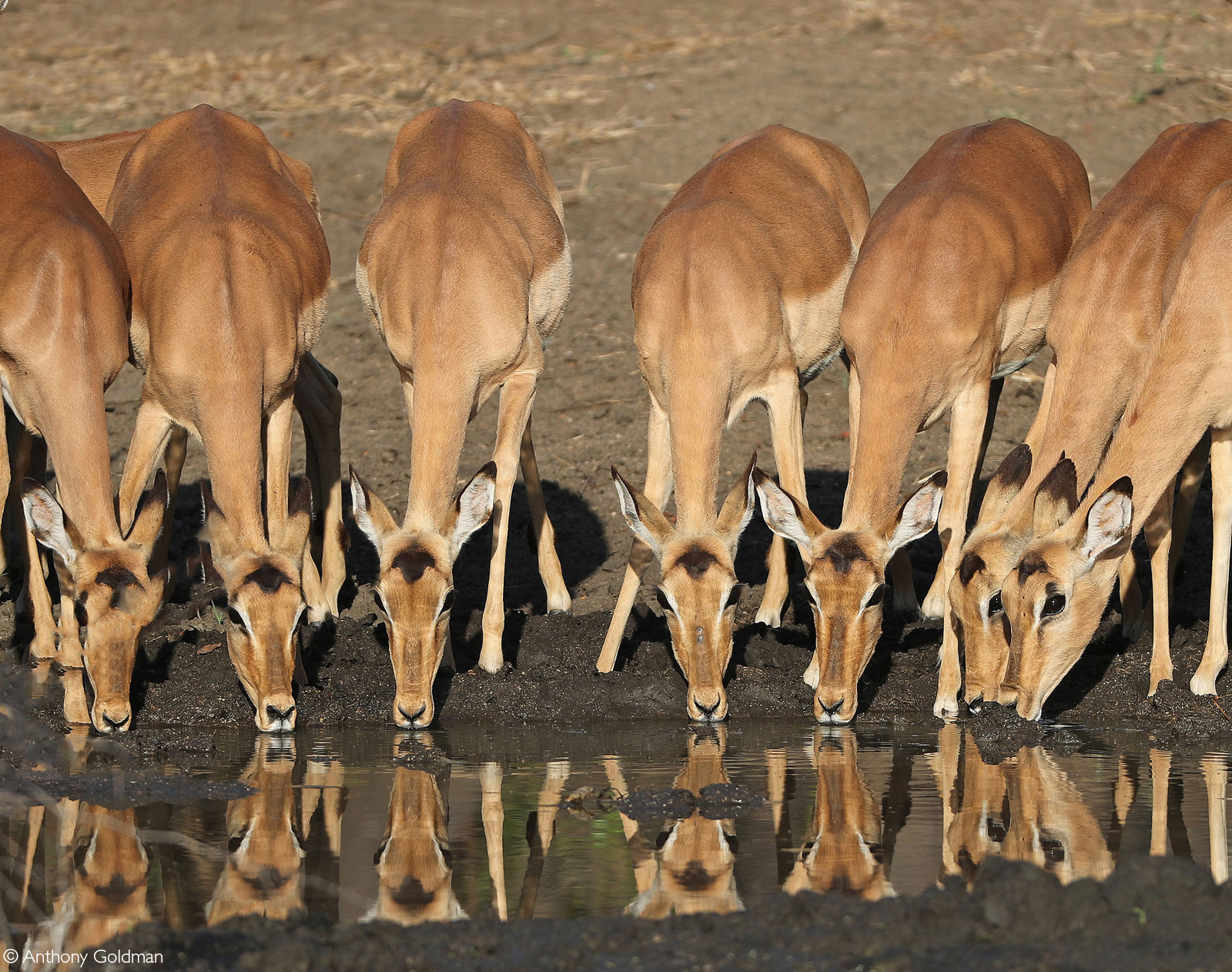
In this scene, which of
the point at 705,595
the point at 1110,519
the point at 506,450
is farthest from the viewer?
the point at 506,450

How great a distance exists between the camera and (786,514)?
9500mm

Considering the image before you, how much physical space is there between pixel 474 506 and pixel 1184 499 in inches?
186

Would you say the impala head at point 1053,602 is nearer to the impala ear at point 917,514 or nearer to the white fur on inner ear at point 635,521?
the impala ear at point 917,514

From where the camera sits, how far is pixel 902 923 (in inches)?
215

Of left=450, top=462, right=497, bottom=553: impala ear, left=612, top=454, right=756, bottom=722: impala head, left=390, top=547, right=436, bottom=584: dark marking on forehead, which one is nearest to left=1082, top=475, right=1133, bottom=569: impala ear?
left=612, top=454, right=756, bottom=722: impala head

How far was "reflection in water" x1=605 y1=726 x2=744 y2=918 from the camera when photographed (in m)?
6.02

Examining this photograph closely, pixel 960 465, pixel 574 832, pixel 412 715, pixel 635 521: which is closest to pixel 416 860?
pixel 574 832

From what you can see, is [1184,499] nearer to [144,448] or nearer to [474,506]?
[474,506]

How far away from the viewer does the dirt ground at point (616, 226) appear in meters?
5.55

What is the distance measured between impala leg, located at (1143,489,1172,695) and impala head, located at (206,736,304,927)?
4794 mm

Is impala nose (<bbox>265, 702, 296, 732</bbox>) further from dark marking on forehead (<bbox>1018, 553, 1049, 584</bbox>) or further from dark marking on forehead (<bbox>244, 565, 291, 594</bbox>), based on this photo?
dark marking on forehead (<bbox>1018, 553, 1049, 584</bbox>)

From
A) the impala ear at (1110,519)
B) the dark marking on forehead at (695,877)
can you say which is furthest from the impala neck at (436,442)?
the dark marking on forehead at (695,877)

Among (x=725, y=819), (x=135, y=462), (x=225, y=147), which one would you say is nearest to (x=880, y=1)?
(x=225, y=147)

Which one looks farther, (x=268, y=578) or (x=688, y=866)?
(x=268, y=578)
